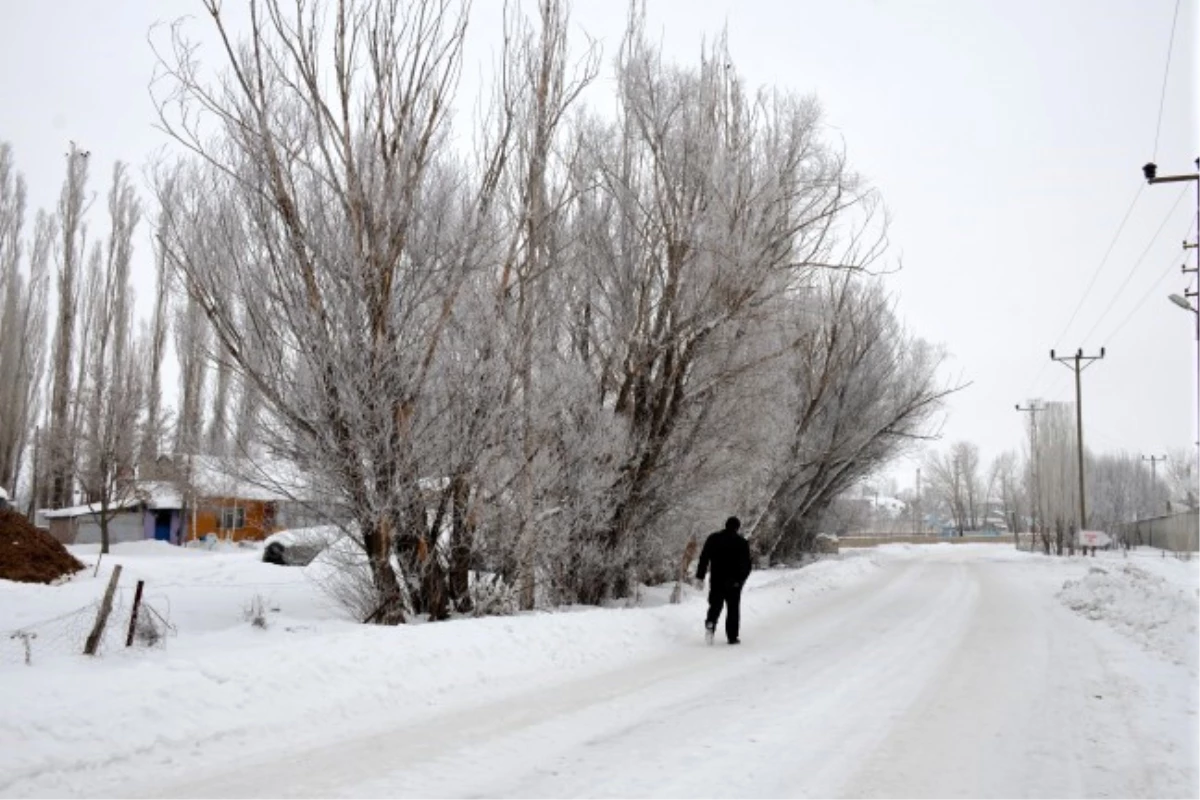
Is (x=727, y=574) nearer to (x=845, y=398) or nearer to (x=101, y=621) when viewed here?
(x=101, y=621)

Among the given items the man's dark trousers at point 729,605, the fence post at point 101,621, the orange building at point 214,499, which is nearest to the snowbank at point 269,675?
the fence post at point 101,621

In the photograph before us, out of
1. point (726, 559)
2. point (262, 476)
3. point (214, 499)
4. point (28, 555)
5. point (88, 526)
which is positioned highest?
point (262, 476)

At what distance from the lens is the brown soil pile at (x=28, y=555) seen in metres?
18.3

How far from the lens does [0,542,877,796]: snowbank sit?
5.38 m

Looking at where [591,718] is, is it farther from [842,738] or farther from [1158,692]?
[1158,692]

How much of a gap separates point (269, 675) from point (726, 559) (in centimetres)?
652

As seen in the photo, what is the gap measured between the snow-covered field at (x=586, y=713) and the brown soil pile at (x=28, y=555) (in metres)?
7.15

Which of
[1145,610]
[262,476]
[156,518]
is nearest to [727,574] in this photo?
[262,476]

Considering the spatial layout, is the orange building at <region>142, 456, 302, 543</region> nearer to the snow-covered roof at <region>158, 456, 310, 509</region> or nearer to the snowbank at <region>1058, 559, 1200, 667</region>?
the snow-covered roof at <region>158, 456, 310, 509</region>

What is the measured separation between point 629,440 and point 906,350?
1883cm

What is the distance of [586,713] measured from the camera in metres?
7.10

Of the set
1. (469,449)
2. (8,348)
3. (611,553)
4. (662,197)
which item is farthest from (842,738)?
(8,348)

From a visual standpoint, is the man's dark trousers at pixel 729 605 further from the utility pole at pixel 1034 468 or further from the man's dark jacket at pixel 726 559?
the utility pole at pixel 1034 468

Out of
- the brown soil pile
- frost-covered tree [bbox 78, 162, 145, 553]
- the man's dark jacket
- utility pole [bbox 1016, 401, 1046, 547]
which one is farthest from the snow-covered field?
utility pole [bbox 1016, 401, 1046, 547]
